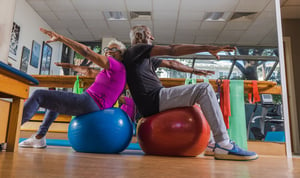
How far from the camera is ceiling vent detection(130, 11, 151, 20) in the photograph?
4988 mm

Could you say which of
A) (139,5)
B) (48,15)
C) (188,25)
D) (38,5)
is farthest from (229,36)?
(38,5)

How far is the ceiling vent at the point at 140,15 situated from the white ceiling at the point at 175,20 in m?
0.09

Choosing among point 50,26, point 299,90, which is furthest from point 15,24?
point 299,90

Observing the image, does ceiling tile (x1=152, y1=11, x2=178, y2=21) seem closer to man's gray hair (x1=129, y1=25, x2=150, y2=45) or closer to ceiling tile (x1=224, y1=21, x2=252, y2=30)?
ceiling tile (x1=224, y1=21, x2=252, y2=30)

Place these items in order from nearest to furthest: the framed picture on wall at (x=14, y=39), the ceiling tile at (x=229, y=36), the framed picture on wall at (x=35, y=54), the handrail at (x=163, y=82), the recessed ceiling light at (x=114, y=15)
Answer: the handrail at (x=163, y=82) < the framed picture on wall at (x=14, y=39) < the framed picture on wall at (x=35, y=54) < the recessed ceiling light at (x=114, y=15) < the ceiling tile at (x=229, y=36)

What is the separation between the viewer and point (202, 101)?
1677mm

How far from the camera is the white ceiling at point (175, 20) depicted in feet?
15.2

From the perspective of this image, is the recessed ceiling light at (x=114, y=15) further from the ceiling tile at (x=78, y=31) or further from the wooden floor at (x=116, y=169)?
the wooden floor at (x=116, y=169)

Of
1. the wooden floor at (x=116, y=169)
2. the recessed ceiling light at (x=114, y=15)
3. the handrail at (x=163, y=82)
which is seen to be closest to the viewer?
the wooden floor at (x=116, y=169)

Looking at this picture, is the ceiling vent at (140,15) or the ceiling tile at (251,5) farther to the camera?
the ceiling vent at (140,15)

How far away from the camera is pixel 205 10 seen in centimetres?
482

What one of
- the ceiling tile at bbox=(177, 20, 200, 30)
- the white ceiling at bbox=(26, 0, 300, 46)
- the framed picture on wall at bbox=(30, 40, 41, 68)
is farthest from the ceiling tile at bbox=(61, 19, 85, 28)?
the ceiling tile at bbox=(177, 20, 200, 30)

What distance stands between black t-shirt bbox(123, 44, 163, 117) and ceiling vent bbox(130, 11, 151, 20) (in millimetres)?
3340

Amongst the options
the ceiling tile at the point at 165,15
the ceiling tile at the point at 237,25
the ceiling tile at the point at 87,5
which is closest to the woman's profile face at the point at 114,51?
the ceiling tile at the point at 87,5
